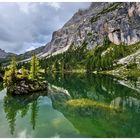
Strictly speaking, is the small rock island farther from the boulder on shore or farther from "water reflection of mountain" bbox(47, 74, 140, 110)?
"water reflection of mountain" bbox(47, 74, 140, 110)

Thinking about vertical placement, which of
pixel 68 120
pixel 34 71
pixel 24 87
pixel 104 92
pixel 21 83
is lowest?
pixel 68 120

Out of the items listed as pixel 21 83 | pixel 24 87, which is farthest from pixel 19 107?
pixel 24 87

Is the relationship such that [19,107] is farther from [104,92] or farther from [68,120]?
[104,92]

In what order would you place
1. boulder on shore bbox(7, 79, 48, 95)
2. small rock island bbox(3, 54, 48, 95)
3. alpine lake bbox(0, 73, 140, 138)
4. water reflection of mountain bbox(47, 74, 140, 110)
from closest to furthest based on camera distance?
1. alpine lake bbox(0, 73, 140, 138)
2. water reflection of mountain bbox(47, 74, 140, 110)
3. boulder on shore bbox(7, 79, 48, 95)
4. small rock island bbox(3, 54, 48, 95)

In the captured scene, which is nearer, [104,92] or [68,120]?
[68,120]

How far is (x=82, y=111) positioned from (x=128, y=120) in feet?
30.4

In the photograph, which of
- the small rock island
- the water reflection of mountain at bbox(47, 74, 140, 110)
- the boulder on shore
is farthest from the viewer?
the small rock island

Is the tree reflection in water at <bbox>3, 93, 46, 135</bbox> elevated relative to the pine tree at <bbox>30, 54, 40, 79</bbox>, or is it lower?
lower

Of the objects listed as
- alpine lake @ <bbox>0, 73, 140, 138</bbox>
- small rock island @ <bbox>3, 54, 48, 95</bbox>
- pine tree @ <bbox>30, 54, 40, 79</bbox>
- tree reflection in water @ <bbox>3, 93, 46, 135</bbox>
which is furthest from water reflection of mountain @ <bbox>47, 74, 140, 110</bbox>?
tree reflection in water @ <bbox>3, 93, 46, 135</bbox>

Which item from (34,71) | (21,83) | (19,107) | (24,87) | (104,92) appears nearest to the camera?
(19,107)

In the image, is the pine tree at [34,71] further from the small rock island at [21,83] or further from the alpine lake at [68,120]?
the alpine lake at [68,120]

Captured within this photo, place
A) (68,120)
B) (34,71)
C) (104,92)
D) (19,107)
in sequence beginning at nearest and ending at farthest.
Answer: (68,120) → (19,107) → (104,92) → (34,71)

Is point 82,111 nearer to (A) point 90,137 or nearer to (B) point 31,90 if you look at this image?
(A) point 90,137

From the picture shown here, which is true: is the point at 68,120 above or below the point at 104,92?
below
